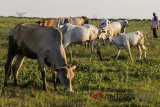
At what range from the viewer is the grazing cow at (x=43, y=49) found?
12844 millimetres

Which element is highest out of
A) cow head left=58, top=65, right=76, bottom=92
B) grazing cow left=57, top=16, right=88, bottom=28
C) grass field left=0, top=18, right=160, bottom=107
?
grazing cow left=57, top=16, right=88, bottom=28

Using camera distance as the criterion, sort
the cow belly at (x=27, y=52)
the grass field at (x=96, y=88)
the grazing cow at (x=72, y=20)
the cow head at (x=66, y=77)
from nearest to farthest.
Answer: the grass field at (x=96, y=88) < the cow head at (x=66, y=77) < the cow belly at (x=27, y=52) < the grazing cow at (x=72, y=20)

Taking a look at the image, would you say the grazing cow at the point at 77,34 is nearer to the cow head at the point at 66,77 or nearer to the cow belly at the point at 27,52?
the cow belly at the point at 27,52

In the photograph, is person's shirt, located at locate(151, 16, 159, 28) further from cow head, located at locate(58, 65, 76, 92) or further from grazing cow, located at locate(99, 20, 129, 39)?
cow head, located at locate(58, 65, 76, 92)

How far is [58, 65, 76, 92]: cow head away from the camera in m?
12.7

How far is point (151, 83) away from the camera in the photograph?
15477 mm

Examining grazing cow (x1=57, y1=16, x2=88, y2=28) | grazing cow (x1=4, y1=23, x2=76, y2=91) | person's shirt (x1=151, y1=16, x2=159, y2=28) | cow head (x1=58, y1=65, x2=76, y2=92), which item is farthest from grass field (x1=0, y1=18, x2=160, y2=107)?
person's shirt (x1=151, y1=16, x2=159, y2=28)

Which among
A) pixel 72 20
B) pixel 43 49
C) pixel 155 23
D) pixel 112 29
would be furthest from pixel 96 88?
pixel 155 23

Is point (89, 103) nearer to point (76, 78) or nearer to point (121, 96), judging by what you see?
point (121, 96)

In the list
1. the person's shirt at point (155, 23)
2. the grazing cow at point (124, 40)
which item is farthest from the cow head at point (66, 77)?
the person's shirt at point (155, 23)

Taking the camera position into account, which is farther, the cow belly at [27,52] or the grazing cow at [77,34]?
the grazing cow at [77,34]

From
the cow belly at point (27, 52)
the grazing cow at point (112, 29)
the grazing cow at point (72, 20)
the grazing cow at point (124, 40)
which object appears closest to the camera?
the cow belly at point (27, 52)

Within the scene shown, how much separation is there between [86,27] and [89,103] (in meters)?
11.4

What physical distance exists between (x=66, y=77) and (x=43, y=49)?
122 cm
